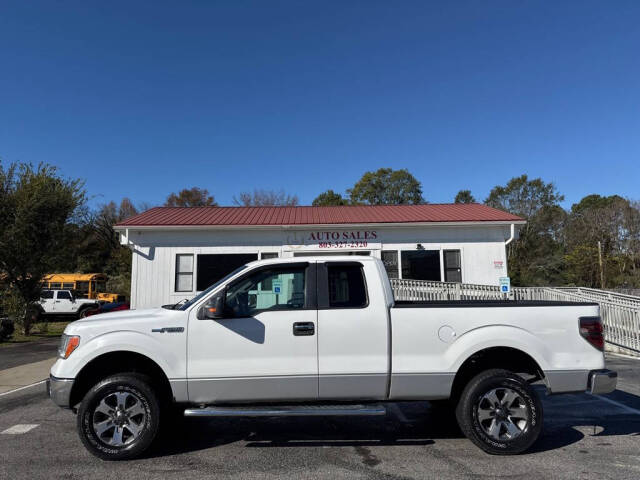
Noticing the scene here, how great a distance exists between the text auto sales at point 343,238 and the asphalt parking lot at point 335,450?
32.2 feet

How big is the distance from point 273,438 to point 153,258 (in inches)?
460

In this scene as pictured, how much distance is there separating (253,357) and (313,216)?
12826mm

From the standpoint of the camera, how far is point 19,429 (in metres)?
5.11

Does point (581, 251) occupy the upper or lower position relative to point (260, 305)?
upper

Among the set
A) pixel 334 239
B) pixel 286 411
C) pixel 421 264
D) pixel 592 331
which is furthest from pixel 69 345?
pixel 421 264

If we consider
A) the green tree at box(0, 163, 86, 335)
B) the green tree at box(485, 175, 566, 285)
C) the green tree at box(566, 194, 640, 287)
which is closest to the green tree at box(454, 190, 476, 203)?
the green tree at box(485, 175, 566, 285)

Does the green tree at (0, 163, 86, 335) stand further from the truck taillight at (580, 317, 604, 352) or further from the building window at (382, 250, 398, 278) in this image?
the truck taillight at (580, 317, 604, 352)

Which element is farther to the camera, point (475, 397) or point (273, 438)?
point (273, 438)

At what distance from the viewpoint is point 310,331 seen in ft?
13.9

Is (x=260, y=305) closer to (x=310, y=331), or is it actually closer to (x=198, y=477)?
(x=310, y=331)

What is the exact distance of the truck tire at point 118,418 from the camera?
13.4ft

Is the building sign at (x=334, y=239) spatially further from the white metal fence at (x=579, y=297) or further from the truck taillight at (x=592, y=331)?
the truck taillight at (x=592, y=331)

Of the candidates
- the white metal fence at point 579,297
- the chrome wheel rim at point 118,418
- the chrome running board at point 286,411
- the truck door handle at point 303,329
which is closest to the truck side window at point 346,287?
the truck door handle at point 303,329

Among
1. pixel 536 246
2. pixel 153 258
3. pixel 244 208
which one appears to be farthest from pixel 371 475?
pixel 536 246
